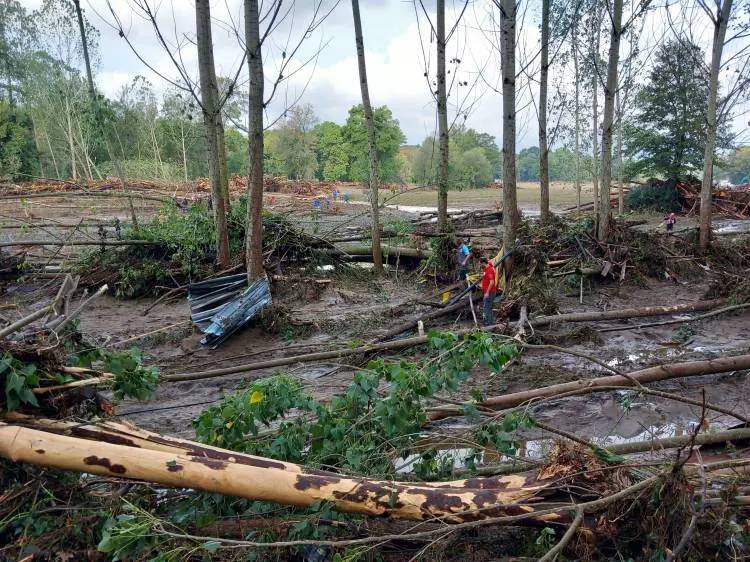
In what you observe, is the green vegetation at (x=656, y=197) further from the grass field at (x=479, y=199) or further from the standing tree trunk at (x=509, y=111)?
the standing tree trunk at (x=509, y=111)

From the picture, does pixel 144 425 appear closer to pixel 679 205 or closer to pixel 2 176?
pixel 679 205

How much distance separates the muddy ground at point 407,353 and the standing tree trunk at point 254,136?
970 millimetres

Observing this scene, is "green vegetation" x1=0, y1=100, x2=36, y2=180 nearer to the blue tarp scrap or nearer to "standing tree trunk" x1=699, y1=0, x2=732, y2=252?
the blue tarp scrap

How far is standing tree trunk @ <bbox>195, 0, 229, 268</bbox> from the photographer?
331 inches

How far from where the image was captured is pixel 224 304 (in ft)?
25.4

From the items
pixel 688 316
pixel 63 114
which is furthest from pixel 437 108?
pixel 63 114

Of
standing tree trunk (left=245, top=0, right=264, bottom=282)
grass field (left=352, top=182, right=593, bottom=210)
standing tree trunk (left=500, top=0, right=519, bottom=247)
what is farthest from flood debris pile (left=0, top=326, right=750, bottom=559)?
grass field (left=352, top=182, right=593, bottom=210)

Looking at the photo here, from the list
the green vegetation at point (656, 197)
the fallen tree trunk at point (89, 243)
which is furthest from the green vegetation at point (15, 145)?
the green vegetation at point (656, 197)

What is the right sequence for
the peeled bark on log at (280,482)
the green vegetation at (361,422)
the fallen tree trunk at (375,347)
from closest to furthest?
1. the peeled bark on log at (280,482)
2. the green vegetation at (361,422)
3. the fallen tree trunk at (375,347)

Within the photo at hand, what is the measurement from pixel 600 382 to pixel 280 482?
292 cm

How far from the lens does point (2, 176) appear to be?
2492cm

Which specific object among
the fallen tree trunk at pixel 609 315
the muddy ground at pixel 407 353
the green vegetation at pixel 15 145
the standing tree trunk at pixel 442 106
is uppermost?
the green vegetation at pixel 15 145

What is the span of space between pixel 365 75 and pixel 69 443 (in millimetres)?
9367

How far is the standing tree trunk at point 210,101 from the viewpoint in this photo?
8.41 metres
